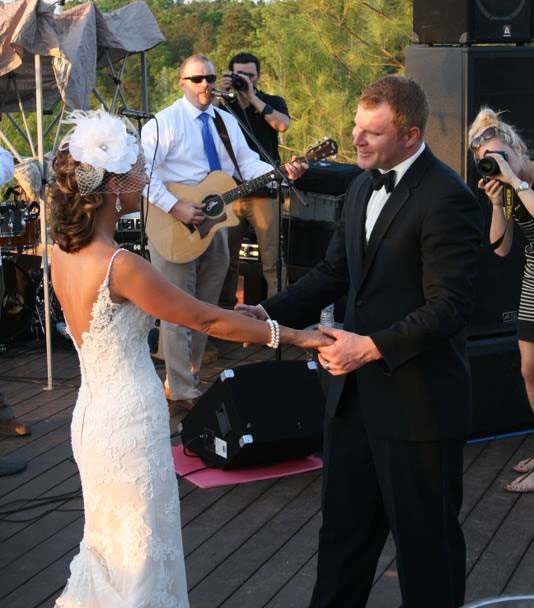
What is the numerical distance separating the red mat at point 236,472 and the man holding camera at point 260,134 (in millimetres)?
2473

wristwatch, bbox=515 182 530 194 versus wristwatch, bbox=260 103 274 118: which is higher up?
wristwatch, bbox=260 103 274 118

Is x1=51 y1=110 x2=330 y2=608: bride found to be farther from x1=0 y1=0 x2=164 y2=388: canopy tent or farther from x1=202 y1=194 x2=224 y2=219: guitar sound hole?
x1=0 y1=0 x2=164 y2=388: canopy tent

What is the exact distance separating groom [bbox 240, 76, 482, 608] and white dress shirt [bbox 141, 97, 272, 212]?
111 inches

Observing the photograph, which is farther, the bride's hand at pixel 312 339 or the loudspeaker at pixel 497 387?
the loudspeaker at pixel 497 387

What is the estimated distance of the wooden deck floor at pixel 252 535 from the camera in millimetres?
3920

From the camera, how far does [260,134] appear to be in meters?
7.32

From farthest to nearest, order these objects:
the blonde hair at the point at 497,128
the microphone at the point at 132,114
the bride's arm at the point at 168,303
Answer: the microphone at the point at 132,114
the blonde hair at the point at 497,128
the bride's arm at the point at 168,303

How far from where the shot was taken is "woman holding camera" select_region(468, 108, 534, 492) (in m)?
4.54

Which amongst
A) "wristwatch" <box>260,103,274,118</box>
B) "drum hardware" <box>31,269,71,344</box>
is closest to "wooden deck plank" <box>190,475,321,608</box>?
"wristwatch" <box>260,103,274,118</box>

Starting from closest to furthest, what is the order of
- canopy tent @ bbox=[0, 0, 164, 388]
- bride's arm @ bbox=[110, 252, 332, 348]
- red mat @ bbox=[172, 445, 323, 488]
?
bride's arm @ bbox=[110, 252, 332, 348] → red mat @ bbox=[172, 445, 323, 488] → canopy tent @ bbox=[0, 0, 164, 388]

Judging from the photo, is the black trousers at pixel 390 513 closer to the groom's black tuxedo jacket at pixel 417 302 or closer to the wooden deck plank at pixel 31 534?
the groom's black tuxedo jacket at pixel 417 302

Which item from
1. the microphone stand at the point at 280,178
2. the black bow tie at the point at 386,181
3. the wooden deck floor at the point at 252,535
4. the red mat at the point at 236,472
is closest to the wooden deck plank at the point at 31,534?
the wooden deck floor at the point at 252,535

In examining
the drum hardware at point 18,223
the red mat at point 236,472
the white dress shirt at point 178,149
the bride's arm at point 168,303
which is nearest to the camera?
the bride's arm at point 168,303

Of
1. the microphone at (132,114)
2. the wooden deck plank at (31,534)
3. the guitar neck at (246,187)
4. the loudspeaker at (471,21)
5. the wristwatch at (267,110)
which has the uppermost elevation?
the loudspeaker at (471,21)
